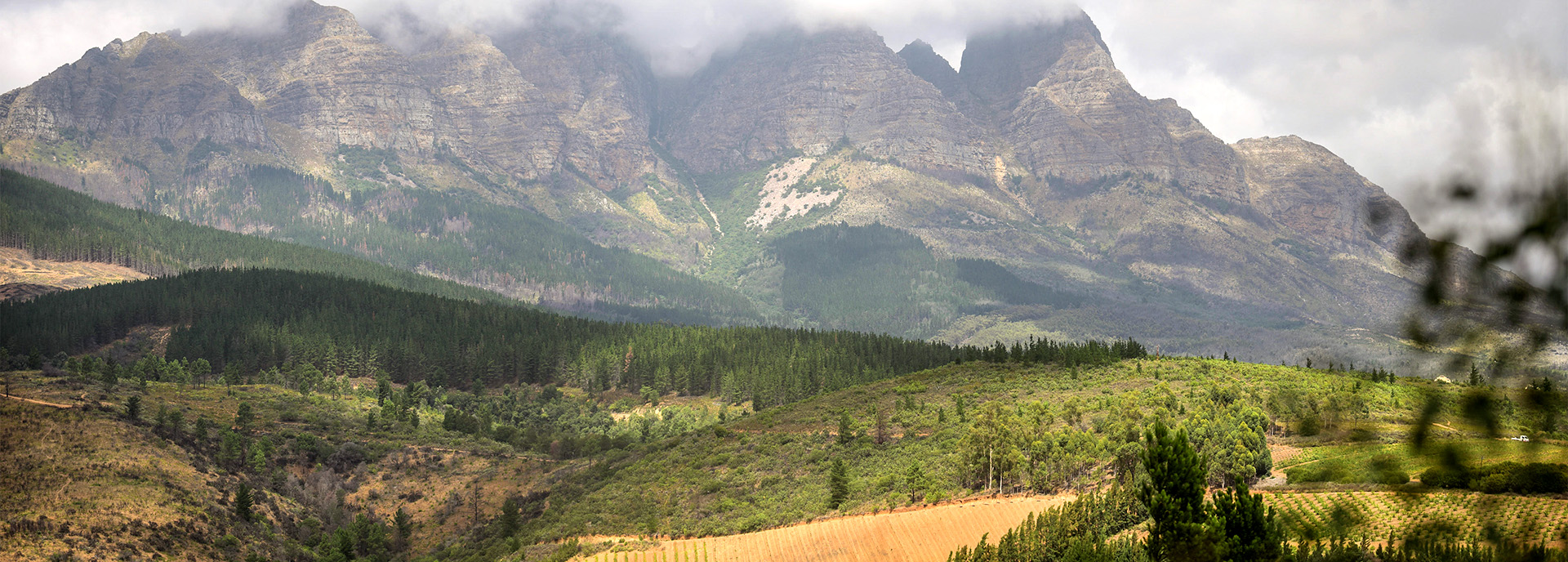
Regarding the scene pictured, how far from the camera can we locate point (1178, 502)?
4691 centimetres

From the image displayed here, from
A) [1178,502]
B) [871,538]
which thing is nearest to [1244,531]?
[1178,502]

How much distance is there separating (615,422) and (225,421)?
6969 cm

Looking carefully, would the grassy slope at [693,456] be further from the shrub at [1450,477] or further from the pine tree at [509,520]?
the shrub at [1450,477]

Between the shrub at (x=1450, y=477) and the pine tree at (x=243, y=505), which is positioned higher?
the shrub at (x=1450, y=477)

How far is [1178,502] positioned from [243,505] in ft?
325

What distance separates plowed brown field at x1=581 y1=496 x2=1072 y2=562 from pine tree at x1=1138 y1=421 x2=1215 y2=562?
30.7 m

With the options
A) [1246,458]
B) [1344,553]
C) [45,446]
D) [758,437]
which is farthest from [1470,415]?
[45,446]

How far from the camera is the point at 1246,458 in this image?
250ft

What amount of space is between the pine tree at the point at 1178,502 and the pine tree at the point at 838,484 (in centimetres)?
4570

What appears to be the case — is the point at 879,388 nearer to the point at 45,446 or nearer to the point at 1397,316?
the point at 45,446

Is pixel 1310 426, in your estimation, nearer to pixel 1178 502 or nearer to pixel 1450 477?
pixel 1450 477

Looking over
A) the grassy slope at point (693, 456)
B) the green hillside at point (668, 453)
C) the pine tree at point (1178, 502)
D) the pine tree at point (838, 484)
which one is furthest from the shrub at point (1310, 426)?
the pine tree at point (838, 484)

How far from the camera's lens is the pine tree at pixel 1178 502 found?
152ft

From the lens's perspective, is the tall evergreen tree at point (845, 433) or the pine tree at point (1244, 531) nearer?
the pine tree at point (1244, 531)
